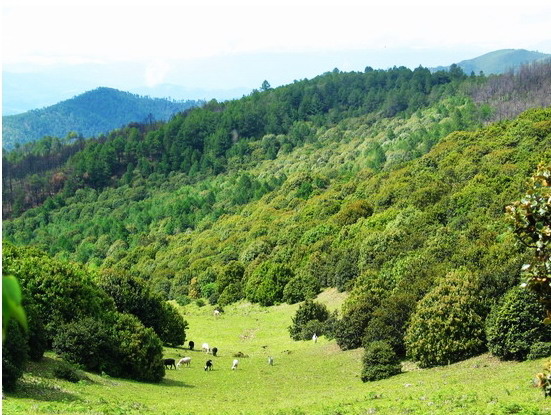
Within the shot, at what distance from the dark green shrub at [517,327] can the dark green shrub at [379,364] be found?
5.79m

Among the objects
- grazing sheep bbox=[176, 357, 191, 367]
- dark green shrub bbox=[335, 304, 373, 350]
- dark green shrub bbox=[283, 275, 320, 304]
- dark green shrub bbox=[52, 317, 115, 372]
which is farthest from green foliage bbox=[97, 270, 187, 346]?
dark green shrub bbox=[283, 275, 320, 304]

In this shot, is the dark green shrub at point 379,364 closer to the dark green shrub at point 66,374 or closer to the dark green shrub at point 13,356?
the dark green shrub at point 66,374

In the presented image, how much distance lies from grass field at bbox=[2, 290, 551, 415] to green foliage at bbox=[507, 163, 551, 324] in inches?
411

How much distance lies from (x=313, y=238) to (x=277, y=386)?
5763cm

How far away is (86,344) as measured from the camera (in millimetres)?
36281

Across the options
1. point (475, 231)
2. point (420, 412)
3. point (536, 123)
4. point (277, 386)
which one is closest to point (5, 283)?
point (420, 412)

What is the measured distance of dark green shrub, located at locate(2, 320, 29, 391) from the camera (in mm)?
26094

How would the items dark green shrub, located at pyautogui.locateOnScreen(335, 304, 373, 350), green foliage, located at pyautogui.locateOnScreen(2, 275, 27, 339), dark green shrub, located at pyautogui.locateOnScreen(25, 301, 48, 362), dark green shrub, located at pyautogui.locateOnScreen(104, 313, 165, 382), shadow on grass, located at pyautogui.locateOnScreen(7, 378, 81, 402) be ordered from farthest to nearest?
dark green shrub, located at pyautogui.locateOnScreen(335, 304, 373, 350) < dark green shrub, located at pyautogui.locateOnScreen(104, 313, 165, 382) < dark green shrub, located at pyautogui.locateOnScreen(25, 301, 48, 362) < shadow on grass, located at pyautogui.locateOnScreen(7, 378, 81, 402) < green foliage, located at pyautogui.locateOnScreen(2, 275, 27, 339)

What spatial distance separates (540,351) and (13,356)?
24.7 metres

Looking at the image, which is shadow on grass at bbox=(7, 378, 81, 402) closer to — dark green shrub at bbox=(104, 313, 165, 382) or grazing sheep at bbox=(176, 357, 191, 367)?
dark green shrub at bbox=(104, 313, 165, 382)

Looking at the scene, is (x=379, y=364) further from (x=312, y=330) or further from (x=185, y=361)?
(x=312, y=330)

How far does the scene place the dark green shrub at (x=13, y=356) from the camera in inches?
1027

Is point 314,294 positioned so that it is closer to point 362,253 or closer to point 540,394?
point 362,253

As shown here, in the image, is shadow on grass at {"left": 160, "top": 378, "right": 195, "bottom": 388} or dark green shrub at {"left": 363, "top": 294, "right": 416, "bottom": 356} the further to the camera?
dark green shrub at {"left": 363, "top": 294, "right": 416, "bottom": 356}
